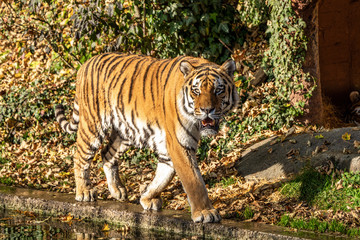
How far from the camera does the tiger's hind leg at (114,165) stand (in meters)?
6.73

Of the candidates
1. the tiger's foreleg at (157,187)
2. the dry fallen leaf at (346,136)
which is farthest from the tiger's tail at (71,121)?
the dry fallen leaf at (346,136)

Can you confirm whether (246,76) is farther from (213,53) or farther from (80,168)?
(80,168)

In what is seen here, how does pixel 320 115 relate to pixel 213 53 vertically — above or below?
below

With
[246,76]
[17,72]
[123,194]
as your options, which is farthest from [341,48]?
[17,72]

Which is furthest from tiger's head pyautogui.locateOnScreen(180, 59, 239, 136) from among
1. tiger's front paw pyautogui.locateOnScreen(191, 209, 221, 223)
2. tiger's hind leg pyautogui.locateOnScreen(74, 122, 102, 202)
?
tiger's hind leg pyautogui.locateOnScreen(74, 122, 102, 202)

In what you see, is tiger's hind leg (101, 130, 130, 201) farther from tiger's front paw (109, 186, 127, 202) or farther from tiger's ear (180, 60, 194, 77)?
tiger's ear (180, 60, 194, 77)

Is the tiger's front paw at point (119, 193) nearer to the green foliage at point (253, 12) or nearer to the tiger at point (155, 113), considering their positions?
the tiger at point (155, 113)

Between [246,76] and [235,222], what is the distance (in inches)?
159

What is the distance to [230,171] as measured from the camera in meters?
7.01

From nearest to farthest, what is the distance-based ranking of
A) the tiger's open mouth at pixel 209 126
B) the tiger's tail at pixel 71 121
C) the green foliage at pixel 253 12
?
1. the tiger's open mouth at pixel 209 126
2. the tiger's tail at pixel 71 121
3. the green foliage at pixel 253 12

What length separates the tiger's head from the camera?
5242mm

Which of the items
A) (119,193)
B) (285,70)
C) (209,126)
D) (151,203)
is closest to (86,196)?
(119,193)

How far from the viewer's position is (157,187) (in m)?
6.02

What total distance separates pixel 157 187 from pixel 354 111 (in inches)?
199
